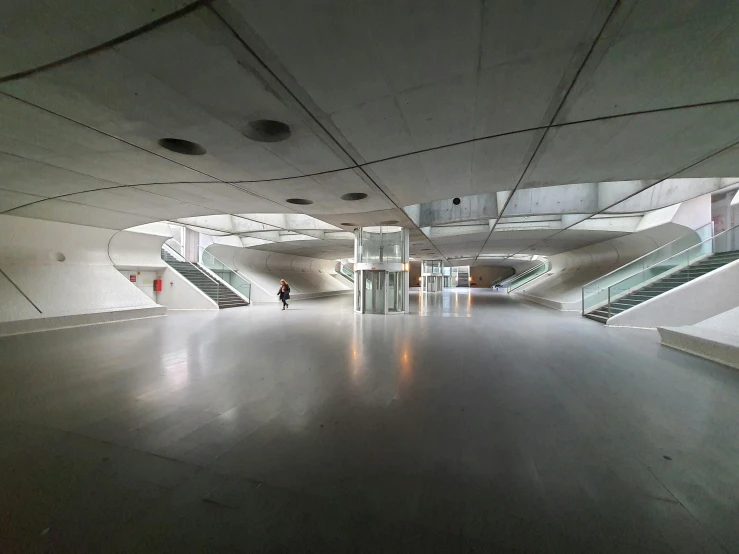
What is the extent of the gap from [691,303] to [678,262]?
2500mm

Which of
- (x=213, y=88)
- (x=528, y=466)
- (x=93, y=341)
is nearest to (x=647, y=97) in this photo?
(x=528, y=466)

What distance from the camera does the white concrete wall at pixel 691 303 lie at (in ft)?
28.3

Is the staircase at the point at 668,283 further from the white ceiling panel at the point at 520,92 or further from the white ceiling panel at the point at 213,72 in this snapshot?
the white ceiling panel at the point at 213,72

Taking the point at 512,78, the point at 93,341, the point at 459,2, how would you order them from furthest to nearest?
the point at 93,341 → the point at 512,78 → the point at 459,2

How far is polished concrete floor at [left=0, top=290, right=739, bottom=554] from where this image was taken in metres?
1.85

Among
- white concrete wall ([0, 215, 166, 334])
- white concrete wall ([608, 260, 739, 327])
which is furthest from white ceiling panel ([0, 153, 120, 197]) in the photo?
white concrete wall ([608, 260, 739, 327])

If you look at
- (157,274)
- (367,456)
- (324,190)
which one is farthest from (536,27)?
(157,274)

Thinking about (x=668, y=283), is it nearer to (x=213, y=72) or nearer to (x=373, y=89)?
(x=373, y=89)

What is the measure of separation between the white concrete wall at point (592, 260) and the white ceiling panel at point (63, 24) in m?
16.8

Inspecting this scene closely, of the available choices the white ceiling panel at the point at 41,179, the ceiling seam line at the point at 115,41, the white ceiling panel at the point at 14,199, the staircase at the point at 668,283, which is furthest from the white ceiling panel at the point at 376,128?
the staircase at the point at 668,283

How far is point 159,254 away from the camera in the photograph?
Result: 49.7 ft

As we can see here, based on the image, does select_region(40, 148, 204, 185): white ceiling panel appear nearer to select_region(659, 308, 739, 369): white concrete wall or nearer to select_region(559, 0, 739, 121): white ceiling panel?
select_region(559, 0, 739, 121): white ceiling panel

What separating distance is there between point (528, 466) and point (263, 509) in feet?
6.85

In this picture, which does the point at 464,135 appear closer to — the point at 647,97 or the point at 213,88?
the point at 647,97
